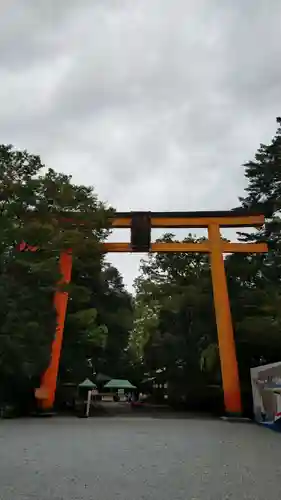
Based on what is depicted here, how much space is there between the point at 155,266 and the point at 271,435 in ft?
56.4

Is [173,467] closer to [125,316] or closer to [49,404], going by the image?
[49,404]

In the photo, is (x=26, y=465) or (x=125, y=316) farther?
(x=125, y=316)

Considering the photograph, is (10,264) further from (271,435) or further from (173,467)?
(173,467)

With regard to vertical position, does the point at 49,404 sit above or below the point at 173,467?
above

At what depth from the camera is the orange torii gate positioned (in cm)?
1784

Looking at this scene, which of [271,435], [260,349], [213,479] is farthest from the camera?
[260,349]

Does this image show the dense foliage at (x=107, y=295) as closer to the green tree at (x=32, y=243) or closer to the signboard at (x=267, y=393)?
the green tree at (x=32, y=243)

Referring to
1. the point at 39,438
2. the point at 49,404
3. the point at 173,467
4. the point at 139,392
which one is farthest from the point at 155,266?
the point at 173,467

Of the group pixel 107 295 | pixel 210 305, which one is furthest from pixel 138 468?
pixel 107 295

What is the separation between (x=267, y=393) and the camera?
14375mm

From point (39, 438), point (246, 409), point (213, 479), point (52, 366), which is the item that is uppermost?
point (52, 366)

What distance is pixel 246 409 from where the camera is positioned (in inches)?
730

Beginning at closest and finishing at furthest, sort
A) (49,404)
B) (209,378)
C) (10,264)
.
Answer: (10,264) → (49,404) → (209,378)

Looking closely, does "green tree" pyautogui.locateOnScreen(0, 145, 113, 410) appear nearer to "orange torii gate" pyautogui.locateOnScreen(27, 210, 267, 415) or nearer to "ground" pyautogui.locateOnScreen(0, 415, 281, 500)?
"orange torii gate" pyautogui.locateOnScreen(27, 210, 267, 415)
